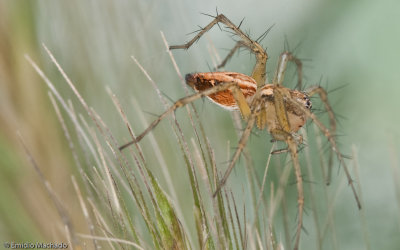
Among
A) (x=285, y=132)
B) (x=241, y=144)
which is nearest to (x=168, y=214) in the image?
(x=241, y=144)

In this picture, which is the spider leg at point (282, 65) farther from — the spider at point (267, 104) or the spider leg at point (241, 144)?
the spider leg at point (241, 144)

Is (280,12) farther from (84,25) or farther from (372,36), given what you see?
(84,25)

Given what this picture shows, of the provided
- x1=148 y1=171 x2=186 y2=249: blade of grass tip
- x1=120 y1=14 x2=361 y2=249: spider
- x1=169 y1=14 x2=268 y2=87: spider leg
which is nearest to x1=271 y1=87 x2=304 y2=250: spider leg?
x1=120 y1=14 x2=361 y2=249: spider

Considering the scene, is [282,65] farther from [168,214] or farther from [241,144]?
[168,214]

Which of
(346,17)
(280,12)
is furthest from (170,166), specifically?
(346,17)

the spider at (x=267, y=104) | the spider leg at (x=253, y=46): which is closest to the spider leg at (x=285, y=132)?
the spider at (x=267, y=104)

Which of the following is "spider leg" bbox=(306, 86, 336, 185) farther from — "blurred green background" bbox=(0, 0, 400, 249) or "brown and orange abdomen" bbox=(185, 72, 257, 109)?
"brown and orange abdomen" bbox=(185, 72, 257, 109)
